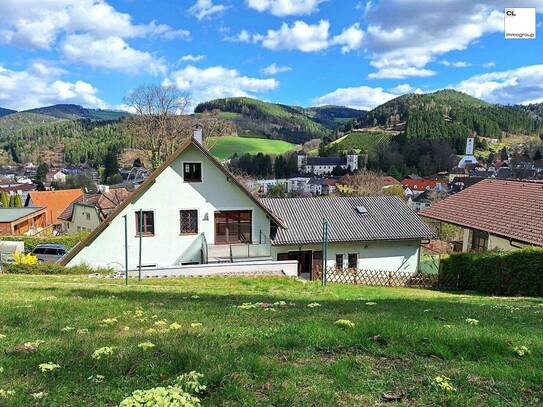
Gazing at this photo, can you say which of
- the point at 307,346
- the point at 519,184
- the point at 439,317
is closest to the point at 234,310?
the point at 307,346

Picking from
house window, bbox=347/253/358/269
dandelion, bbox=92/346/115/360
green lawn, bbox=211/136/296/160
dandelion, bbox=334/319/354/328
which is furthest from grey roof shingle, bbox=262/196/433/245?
green lawn, bbox=211/136/296/160

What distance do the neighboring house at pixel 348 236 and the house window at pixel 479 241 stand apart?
324 centimetres

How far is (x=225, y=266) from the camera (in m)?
19.7

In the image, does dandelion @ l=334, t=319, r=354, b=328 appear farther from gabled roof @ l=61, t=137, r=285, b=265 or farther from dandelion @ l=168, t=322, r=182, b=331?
gabled roof @ l=61, t=137, r=285, b=265

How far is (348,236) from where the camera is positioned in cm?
2619

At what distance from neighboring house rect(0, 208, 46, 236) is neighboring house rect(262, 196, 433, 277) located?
32232 millimetres

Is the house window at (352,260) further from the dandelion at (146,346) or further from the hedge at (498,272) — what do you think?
the dandelion at (146,346)

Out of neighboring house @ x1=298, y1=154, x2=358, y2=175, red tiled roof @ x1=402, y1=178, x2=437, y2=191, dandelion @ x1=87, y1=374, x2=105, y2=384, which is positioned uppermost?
neighboring house @ x1=298, y1=154, x2=358, y2=175

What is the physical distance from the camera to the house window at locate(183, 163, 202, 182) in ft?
80.7

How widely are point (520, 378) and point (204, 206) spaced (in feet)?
70.4

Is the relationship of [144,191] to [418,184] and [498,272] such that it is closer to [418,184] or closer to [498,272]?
[498,272]

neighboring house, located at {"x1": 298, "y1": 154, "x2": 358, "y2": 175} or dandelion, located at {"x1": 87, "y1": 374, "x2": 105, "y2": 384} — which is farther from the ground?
neighboring house, located at {"x1": 298, "y1": 154, "x2": 358, "y2": 175}

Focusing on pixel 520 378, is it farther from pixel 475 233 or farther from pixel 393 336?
pixel 475 233

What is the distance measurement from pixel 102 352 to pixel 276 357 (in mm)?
2199
